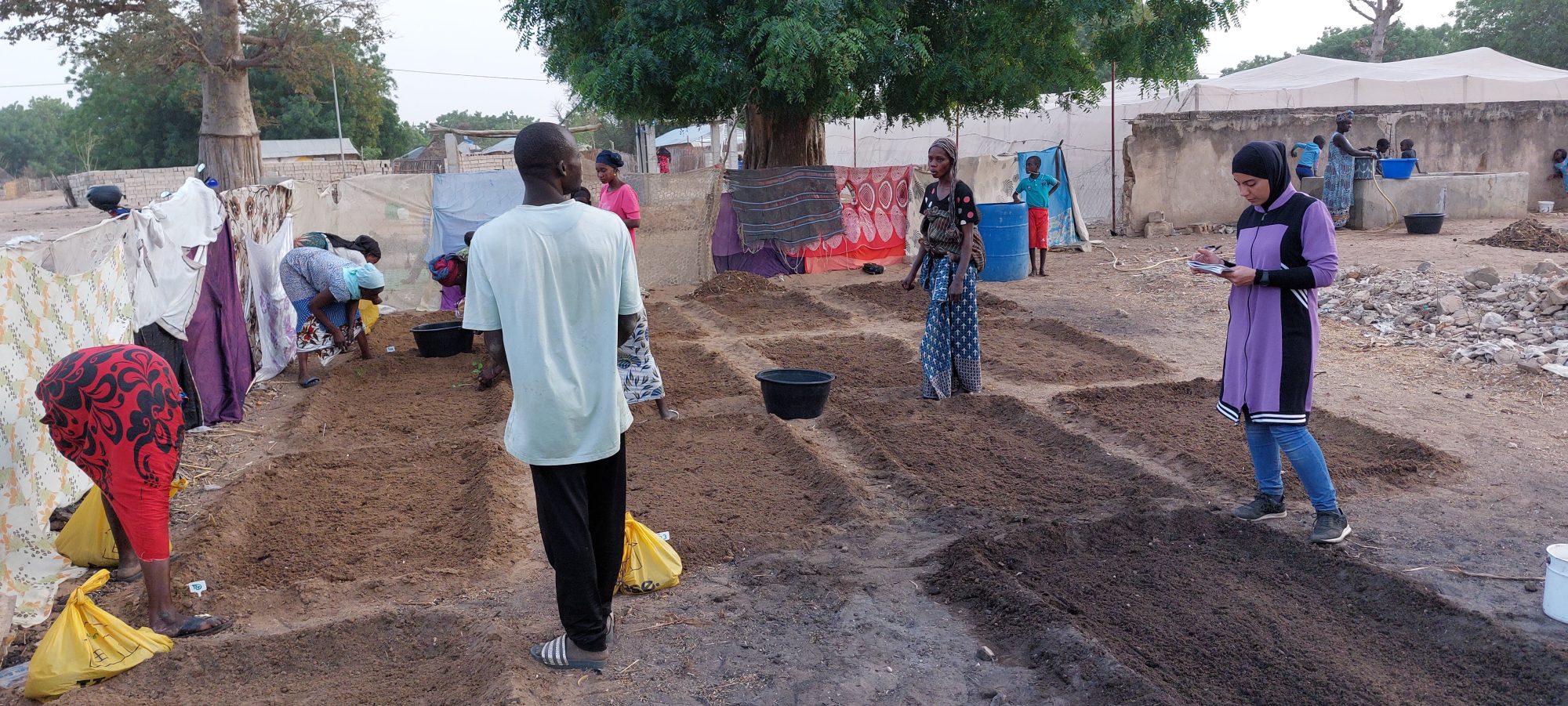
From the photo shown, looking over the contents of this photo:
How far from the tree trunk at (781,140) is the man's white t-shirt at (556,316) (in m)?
11.1

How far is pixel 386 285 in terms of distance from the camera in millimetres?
11797

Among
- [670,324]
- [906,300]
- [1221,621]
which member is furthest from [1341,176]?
[1221,621]

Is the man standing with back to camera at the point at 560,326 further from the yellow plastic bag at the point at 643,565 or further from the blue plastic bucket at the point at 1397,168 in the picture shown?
the blue plastic bucket at the point at 1397,168

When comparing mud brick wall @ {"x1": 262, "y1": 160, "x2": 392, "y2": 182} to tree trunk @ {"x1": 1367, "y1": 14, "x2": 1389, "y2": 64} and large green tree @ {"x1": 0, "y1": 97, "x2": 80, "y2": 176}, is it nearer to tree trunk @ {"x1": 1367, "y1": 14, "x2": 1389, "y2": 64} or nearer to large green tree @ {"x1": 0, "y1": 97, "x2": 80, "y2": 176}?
tree trunk @ {"x1": 1367, "y1": 14, "x2": 1389, "y2": 64}

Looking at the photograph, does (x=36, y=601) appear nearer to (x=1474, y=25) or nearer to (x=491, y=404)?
(x=491, y=404)

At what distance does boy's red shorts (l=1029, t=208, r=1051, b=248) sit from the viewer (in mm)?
12867

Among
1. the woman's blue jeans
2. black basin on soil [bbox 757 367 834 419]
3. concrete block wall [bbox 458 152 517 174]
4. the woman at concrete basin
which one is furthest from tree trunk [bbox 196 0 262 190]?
the woman at concrete basin

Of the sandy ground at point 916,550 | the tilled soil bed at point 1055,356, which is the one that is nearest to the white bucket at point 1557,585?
the sandy ground at point 916,550

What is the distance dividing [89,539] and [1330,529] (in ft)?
16.9

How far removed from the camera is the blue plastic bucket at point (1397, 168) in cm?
1571

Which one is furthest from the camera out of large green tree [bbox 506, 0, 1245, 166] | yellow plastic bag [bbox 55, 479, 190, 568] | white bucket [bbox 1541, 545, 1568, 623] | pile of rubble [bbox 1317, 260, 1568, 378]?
large green tree [bbox 506, 0, 1245, 166]

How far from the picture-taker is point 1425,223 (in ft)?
47.3

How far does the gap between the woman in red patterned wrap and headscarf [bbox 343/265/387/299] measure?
14.5 ft

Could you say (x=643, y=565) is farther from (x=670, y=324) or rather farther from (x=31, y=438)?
(x=670, y=324)
